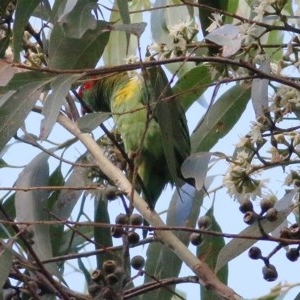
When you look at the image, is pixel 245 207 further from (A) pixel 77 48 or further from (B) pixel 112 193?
(A) pixel 77 48

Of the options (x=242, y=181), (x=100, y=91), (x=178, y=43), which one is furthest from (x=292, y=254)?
(x=100, y=91)

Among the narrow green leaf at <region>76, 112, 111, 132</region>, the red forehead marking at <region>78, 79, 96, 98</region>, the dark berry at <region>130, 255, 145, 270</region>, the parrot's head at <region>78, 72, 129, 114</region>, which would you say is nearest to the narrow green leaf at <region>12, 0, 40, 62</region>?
the narrow green leaf at <region>76, 112, 111, 132</region>

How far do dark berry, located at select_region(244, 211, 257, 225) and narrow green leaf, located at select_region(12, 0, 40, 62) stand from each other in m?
0.45

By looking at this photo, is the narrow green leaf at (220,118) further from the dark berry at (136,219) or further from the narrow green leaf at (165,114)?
the dark berry at (136,219)

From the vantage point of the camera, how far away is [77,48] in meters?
1.62

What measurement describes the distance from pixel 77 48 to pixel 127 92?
0.70m

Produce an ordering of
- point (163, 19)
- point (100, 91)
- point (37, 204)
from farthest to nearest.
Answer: point (100, 91) → point (163, 19) → point (37, 204)

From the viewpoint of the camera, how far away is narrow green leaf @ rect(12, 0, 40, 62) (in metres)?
1.55

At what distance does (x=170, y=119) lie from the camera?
1.59 meters

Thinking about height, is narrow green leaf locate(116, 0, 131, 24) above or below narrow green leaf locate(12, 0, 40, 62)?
above

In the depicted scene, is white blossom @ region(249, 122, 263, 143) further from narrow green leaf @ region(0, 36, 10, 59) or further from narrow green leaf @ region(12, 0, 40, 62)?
narrow green leaf @ region(0, 36, 10, 59)

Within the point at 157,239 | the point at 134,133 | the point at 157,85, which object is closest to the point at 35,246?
the point at 157,239

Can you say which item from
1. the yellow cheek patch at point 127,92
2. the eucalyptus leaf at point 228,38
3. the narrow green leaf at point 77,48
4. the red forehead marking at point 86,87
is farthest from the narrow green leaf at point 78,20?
the red forehead marking at point 86,87

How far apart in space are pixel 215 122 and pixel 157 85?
29cm
